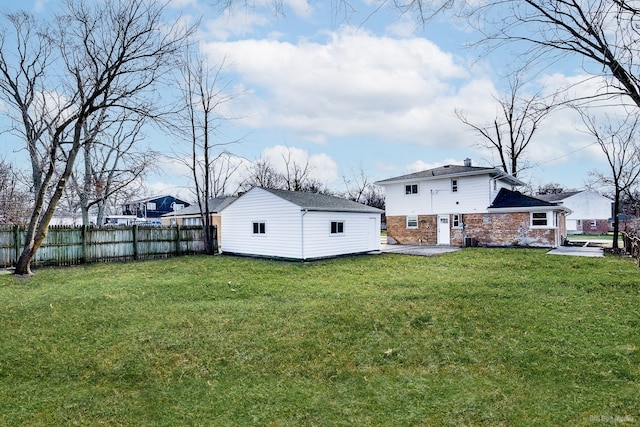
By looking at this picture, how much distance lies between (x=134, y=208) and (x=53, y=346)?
46.1 m

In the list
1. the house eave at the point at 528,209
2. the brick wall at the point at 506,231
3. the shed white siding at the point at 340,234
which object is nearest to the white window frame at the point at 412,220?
the brick wall at the point at 506,231

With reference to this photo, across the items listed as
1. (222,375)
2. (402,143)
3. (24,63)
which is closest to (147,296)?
(222,375)

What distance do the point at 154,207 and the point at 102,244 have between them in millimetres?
33546

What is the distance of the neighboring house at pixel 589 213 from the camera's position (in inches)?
1789

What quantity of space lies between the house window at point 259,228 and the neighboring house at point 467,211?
430 inches

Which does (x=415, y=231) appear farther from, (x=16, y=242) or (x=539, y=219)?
(x=16, y=242)

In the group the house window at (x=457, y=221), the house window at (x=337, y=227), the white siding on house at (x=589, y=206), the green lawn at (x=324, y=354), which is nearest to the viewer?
the green lawn at (x=324, y=354)

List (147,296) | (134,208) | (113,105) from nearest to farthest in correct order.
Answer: (147,296), (113,105), (134,208)

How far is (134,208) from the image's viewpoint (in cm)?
4772

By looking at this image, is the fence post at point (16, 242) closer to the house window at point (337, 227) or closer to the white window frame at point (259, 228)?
the white window frame at point (259, 228)

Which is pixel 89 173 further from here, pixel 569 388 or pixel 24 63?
pixel 569 388

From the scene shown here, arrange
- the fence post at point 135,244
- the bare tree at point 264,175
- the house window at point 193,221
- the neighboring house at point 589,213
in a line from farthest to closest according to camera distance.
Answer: the neighboring house at point 589,213 → the bare tree at point 264,175 → the house window at point 193,221 → the fence post at point 135,244

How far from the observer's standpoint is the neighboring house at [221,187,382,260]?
1672 centimetres

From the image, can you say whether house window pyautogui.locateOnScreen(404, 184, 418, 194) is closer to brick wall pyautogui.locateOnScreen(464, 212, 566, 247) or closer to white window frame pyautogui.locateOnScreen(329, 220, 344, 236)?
brick wall pyautogui.locateOnScreen(464, 212, 566, 247)
